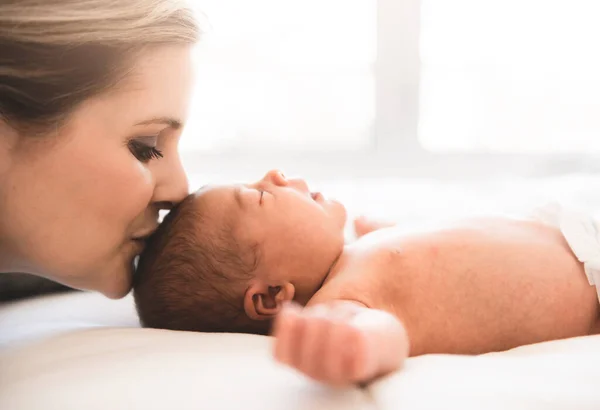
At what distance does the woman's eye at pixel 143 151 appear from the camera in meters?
0.94

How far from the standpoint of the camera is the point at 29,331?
1.00 meters

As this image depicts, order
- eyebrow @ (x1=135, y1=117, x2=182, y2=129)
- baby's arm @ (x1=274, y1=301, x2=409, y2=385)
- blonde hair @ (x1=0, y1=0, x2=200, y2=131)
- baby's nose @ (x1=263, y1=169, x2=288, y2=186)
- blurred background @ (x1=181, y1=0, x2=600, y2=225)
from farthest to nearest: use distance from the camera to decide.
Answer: blurred background @ (x1=181, y1=0, x2=600, y2=225)
baby's nose @ (x1=263, y1=169, x2=288, y2=186)
eyebrow @ (x1=135, y1=117, x2=182, y2=129)
blonde hair @ (x1=0, y1=0, x2=200, y2=131)
baby's arm @ (x1=274, y1=301, x2=409, y2=385)

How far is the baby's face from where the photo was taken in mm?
1000

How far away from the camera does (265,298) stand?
3.32 feet

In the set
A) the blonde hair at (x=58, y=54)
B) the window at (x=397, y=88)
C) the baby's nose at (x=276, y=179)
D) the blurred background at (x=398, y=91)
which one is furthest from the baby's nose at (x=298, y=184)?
the window at (x=397, y=88)

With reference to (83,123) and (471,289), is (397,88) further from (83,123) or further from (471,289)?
(83,123)

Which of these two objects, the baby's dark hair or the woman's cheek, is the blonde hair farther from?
the baby's dark hair

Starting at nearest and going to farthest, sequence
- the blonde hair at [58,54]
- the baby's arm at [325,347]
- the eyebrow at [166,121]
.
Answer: the baby's arm at [325,347]
the blonde hair at [58,54]
the eyebrow at [166,121]

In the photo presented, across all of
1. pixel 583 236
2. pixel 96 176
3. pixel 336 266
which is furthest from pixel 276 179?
pixel 583 236

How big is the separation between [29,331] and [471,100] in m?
1.55

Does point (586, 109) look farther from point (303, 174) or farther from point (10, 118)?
point (10, 118)

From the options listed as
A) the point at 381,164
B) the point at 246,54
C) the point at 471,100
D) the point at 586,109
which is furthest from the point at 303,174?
the point at 586,109

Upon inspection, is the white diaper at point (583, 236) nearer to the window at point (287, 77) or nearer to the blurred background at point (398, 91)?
the blurred background at point (398, 91)

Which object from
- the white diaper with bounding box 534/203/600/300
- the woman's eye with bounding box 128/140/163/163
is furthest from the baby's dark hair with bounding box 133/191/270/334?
the white diaper with bounding box 534/203/600/300
